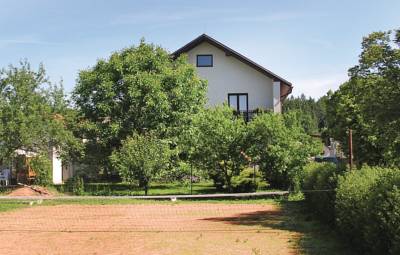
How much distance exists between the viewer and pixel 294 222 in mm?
17266

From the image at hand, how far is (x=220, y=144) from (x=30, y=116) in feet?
31.8

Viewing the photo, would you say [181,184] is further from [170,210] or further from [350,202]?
[350,202]

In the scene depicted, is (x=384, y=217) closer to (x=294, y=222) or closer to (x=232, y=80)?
(x=294, y=222)

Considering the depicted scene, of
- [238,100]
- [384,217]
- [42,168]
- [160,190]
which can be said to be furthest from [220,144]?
[384,217]

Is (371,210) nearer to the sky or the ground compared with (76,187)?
nearer to the sky

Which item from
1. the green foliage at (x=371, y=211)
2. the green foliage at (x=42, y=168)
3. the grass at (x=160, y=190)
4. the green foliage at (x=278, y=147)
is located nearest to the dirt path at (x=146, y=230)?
the green foliage at (x=371, y=211)

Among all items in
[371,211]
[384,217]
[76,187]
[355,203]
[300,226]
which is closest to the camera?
[384,217]

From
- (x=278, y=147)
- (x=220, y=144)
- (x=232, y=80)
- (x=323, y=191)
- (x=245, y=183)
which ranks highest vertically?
(x=232, y=80)

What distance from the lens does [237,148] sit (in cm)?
2759

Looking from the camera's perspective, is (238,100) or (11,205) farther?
(238,100)

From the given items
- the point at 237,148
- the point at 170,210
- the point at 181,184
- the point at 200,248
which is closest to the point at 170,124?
the point at 181,184

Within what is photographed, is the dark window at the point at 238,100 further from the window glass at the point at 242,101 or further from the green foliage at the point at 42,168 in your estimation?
the green foliage at the point at 42,168

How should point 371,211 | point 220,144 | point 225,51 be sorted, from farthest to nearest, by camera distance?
point 225,51, point 220,144, point 371,211

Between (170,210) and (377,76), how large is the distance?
10.2 m
